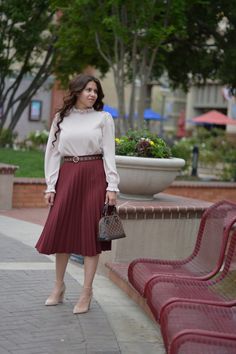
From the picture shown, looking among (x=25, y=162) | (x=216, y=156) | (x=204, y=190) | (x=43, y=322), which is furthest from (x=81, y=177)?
(x=216, y=156)

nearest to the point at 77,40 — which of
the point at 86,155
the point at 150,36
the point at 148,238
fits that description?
the point at 150,36

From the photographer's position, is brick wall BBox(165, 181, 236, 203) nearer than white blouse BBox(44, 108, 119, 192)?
No

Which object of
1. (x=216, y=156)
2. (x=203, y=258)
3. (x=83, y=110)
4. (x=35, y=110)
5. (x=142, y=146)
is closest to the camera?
(x=83, y=110)

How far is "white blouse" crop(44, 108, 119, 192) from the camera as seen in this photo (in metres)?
5.29

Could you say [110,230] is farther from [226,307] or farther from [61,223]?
[226,307]

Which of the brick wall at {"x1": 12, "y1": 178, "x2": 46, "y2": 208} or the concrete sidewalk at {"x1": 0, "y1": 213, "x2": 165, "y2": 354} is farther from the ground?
the brick wall at {"x1": 12, "y1": 178, "x2": 46, "y2": 208}

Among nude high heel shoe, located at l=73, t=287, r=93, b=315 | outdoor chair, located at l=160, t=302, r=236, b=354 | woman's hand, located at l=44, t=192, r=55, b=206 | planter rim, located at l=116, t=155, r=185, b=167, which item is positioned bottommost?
nude high heel shoe, located at l=73, t=287, r=93, b=315

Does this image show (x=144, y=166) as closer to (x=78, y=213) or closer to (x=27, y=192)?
→ (x=78, y=213)

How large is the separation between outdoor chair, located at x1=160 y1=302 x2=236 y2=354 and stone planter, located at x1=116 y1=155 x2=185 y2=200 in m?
2.90

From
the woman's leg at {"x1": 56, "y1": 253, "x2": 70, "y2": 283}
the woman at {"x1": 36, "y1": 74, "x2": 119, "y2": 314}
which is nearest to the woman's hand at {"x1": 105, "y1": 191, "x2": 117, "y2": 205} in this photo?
the woman at {"x1": 36, "y1": 74, "x2": 119, "y2": 314}

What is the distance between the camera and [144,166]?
713cm

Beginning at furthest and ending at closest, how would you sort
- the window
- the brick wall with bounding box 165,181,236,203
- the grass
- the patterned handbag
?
the window → the grass → the brick wall with bounding box 165,181,236,203 → the patterned handbag

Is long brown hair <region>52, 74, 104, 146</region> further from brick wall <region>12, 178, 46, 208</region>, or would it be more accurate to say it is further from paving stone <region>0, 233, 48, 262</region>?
brick wall <region>12, 178, 46, 208</region>

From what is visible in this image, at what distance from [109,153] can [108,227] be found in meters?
0.58
